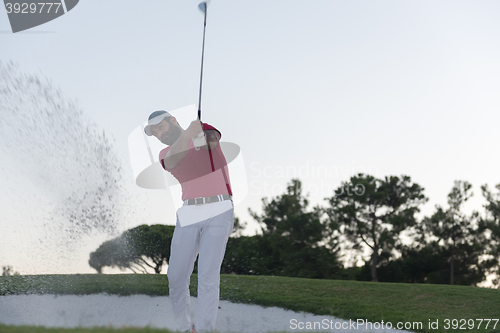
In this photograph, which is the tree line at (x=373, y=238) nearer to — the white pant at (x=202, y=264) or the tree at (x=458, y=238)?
the tree at (x=458, y=238)

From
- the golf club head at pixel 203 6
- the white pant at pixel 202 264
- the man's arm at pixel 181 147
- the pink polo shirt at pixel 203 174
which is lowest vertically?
the white pant at pixel 202 264

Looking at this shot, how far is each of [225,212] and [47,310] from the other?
5.13m

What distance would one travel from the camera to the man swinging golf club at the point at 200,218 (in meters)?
3.95

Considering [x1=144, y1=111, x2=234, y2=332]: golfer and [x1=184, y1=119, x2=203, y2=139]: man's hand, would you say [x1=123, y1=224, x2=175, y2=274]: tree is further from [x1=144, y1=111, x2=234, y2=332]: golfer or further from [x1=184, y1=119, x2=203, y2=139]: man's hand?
[x1=184, y1=119, x2=203, y2=139]: man's hand

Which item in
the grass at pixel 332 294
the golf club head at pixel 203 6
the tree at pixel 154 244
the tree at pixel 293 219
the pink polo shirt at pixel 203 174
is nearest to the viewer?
the pink polo shirt at pixel 203 174

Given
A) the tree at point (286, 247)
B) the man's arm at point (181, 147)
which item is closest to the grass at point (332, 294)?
the man's arm at point (181, 147)

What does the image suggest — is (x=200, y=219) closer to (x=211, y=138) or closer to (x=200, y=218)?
(x=200, y=218)

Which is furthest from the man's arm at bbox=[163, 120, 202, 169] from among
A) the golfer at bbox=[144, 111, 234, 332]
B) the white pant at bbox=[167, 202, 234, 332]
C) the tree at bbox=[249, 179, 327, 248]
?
the tree at bbox=[249, 179, 327, 248]

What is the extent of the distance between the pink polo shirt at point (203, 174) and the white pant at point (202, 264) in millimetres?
174

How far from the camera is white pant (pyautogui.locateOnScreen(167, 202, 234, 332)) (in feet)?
12.9

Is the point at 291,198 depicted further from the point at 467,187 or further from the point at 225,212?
the point at 225,212

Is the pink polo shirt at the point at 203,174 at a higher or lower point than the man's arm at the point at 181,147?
lower

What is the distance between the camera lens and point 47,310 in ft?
24.4

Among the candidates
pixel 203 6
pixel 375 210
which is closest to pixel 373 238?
pixel 375 210
